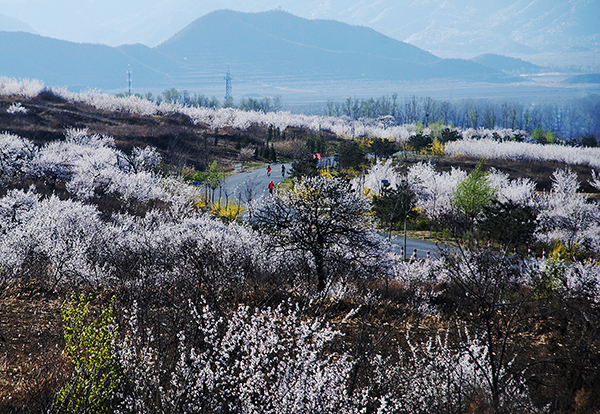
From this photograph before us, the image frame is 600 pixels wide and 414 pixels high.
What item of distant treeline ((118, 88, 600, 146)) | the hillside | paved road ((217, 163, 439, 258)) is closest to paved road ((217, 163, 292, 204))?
paved road ((217, 163, 439, 258))

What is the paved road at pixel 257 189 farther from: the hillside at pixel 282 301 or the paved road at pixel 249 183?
the hillside at pixel 282 301

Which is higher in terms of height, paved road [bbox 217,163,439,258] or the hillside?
the hillside

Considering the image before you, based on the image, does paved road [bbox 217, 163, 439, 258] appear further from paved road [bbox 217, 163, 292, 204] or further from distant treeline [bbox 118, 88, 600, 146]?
distant treeline [bbox 118, 88, 600, 146]

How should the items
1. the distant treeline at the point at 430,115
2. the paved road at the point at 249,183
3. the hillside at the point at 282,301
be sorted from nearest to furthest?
the hillside at the point at 282,301 < the paved road at the point at 249,183 < the distant treeline at the point at 430,115

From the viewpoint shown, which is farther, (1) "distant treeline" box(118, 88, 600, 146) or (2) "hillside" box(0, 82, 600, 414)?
(1) "distant treeline" box(118, 88, 600, 146)

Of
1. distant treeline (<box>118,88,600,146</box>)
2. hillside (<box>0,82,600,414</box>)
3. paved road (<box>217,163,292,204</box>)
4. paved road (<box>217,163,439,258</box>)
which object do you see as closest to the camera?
hillside (<box>0,82,600,414</box>)

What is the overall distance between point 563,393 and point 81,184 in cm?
3338

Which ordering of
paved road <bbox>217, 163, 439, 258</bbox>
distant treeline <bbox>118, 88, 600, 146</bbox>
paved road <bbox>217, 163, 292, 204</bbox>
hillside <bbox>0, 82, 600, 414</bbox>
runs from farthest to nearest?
distant treeline <bbox>118, 88, 600, 146</bbox> < paved road <bbox>217, 163, 292, 204</bbox> < paved road <bbox>217, 163, 439, 258</bbox> < hillside <bbox>0, 82, 600, 414</bbox>

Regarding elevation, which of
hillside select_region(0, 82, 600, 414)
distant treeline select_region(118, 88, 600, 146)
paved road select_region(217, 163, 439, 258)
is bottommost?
paved road select_region(217, 163, 439, 258)

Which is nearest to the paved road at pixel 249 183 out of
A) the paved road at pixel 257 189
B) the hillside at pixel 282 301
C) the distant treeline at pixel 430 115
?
the paved road at pixel 257 189

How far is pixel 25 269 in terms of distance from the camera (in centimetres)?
1506

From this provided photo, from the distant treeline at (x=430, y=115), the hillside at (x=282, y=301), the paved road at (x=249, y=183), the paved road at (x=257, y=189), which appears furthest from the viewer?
the distant treeline at (x=430, y=115)

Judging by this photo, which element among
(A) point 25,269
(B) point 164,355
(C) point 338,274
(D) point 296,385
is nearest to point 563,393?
(D) point 296,385

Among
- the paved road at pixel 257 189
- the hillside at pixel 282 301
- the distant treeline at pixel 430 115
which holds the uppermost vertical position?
the distant treeline at pixel 430 115
